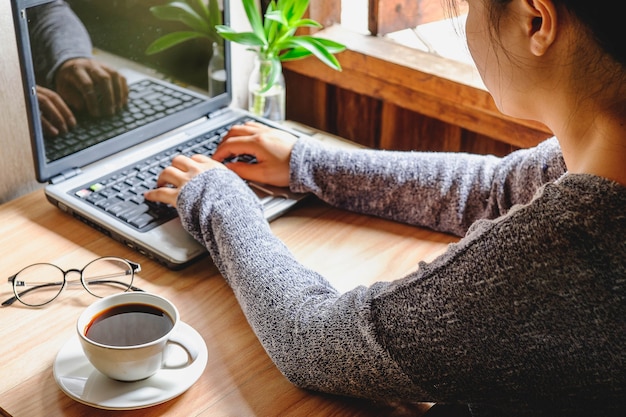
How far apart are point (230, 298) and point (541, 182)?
444 mm

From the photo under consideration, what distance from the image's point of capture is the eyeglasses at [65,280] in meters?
0.99

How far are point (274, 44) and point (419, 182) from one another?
15.7 inches

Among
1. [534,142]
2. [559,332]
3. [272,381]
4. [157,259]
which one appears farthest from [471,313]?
[534,142]

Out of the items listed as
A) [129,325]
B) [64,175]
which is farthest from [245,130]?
[129,325]

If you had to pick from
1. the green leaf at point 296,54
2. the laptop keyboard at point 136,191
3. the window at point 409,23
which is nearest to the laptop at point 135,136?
the laptop keyboard at point 136,191

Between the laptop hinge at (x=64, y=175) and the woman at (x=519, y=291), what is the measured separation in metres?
0.39

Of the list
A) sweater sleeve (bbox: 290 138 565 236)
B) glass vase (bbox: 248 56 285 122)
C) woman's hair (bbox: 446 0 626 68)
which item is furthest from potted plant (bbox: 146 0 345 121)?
woman's hair (bbox: 446 0 626 68)

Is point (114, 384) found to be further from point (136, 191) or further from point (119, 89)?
point (119, 89)

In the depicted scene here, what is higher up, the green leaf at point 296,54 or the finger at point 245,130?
the green leaf at point 296,54

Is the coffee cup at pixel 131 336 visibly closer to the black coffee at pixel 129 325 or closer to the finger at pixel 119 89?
the black coffee at pixel 129 325

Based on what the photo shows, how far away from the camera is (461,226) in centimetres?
114

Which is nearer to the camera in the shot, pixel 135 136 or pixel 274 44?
pixel 135 136

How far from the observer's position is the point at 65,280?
39.6 inches

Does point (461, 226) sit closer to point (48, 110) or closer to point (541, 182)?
point (541, 182)
